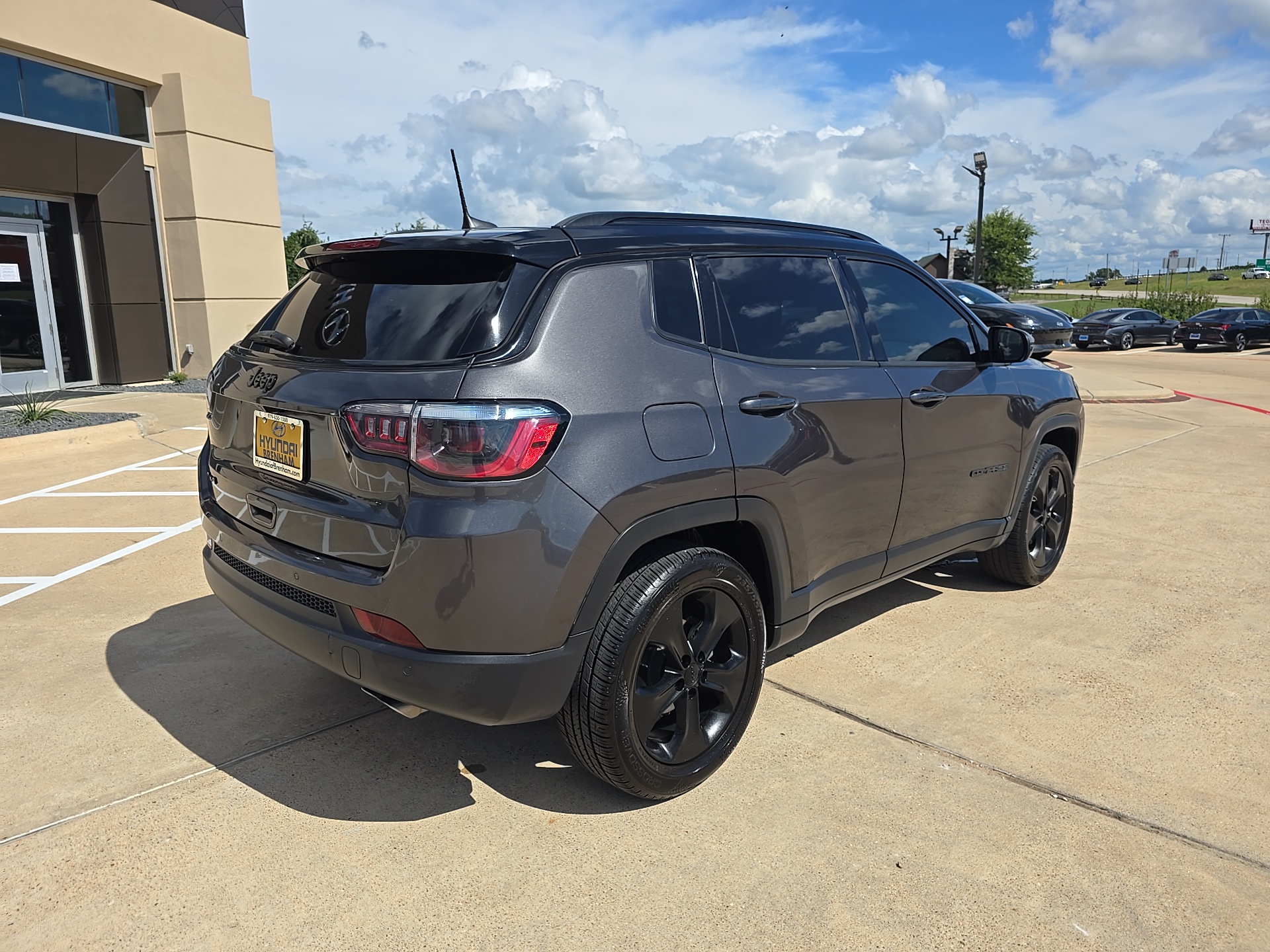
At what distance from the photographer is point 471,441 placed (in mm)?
2443

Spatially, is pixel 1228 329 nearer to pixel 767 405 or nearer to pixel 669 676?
pixel 767 405

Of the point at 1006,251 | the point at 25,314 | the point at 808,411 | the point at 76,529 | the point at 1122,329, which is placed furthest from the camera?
the point at 1006,251

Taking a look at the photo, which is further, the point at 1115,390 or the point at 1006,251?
the point at 1006,251

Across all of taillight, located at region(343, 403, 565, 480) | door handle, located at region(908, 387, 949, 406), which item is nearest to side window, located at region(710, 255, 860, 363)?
door handle, located at region(908, 387, 949, 406)

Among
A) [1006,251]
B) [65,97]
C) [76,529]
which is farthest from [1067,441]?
[1006,251]

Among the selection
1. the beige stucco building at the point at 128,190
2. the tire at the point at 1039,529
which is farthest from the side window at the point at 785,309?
the beige stucco building at the point at 128,190

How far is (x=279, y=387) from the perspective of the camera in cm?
288

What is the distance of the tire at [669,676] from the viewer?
273cm

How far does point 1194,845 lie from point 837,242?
8.16 ft

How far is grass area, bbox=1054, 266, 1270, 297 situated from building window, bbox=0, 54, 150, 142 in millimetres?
62138

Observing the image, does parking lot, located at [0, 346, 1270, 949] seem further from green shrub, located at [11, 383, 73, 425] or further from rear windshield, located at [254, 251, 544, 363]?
green shrub, located at [11, 383, 73, 425]

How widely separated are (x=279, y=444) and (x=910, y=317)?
2674mm

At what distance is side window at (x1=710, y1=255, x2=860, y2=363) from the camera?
127 inches

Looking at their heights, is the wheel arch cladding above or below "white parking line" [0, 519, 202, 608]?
above
